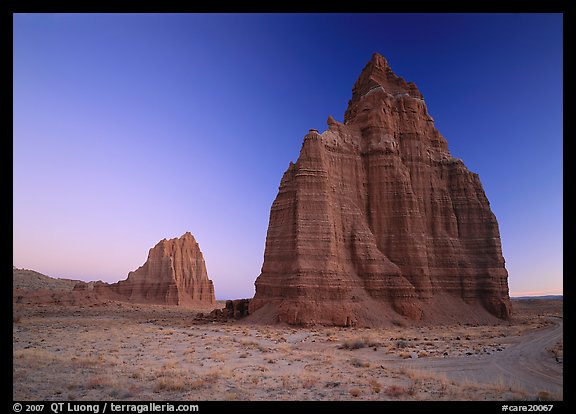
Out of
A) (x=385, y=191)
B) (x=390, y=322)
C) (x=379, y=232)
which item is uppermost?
(x=385, y=191)

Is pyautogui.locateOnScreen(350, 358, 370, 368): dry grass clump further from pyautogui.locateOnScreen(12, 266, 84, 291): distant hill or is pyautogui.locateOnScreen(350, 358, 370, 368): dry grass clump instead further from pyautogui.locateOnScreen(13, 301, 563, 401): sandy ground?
pyautogui.locateOnScreen(12, 266, 84, 291): distant hill

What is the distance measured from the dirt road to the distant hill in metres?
105

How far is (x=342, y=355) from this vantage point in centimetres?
→ 2203

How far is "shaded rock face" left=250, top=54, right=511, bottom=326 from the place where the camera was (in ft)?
138

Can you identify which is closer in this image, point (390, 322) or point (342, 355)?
point (342, 355)

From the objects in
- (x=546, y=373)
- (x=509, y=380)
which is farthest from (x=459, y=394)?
(x=546, y=373)

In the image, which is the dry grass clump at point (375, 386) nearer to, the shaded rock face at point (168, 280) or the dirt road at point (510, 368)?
the dirt road at point (510, 368)

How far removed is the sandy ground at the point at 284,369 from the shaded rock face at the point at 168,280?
2979 inches

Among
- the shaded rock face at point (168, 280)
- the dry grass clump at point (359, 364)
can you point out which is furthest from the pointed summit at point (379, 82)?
the shaded rock face at point (168, 280)

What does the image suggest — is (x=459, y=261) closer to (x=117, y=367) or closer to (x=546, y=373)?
(x=546, y=373)

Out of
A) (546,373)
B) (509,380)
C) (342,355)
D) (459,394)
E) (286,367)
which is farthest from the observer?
(342,355)

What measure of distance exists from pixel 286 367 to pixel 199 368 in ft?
12.3

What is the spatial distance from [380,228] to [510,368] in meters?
32.0

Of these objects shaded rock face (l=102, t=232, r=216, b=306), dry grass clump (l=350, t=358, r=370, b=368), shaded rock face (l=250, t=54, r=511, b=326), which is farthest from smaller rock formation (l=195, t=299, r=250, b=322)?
shaded rock face (l=102, t=232, r=216, b=306)
